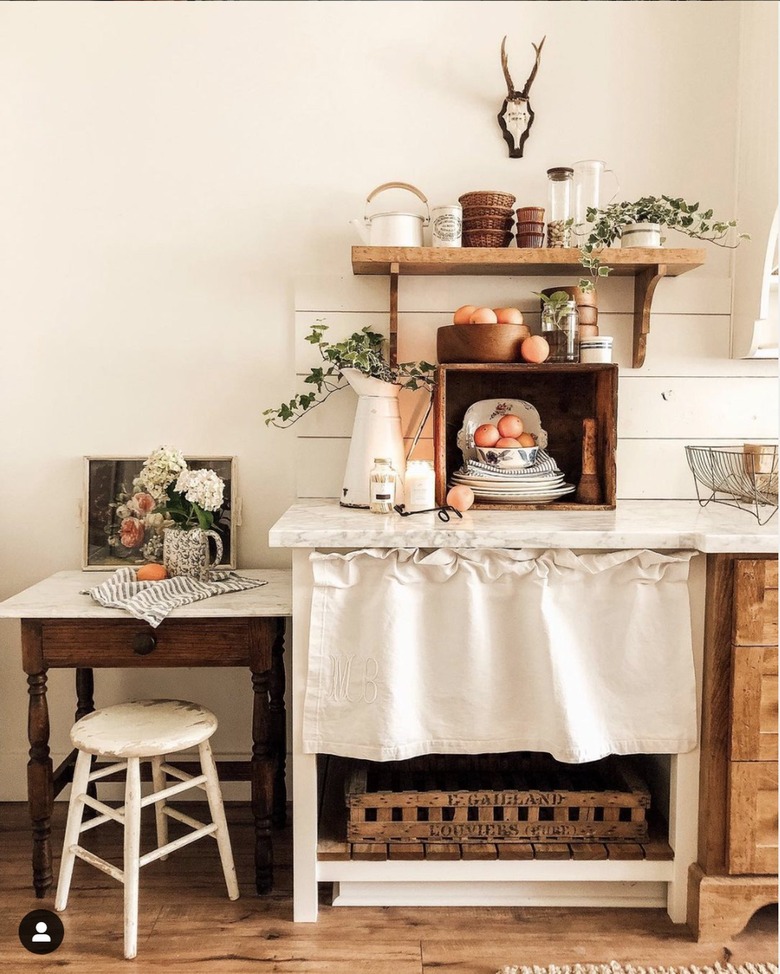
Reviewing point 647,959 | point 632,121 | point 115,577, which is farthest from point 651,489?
point 115,577

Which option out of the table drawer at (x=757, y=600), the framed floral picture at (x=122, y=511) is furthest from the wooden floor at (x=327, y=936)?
the framed floral picture at (x=122, y=511)

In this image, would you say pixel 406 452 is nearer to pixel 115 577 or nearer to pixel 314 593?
pixel 314 593

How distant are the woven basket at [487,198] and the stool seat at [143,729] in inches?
58.1

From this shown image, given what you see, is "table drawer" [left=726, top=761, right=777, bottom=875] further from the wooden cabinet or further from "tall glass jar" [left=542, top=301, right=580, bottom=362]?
"tall glass jar" [left=542, top=301, right=580, bottom=362]

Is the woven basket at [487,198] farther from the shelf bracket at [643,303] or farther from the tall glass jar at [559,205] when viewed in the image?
the shelf bracket at [643,303]

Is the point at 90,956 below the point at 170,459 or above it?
below

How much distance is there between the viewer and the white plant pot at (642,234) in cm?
216

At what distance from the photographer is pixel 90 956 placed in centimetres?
180

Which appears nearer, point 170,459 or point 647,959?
point 647,959

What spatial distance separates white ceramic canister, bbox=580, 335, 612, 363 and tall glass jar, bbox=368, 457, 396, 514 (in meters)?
0.61

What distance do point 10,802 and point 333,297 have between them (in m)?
1.81

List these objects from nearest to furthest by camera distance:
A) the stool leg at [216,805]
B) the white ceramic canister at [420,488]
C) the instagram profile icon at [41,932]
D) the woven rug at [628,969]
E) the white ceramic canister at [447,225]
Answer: the woven rug at [628,969] → the instagram profile icon at [41,932] → the stool leg at [216,805] → the white ceramic canister at [420,488] → the white ceramic canister at [447,225]

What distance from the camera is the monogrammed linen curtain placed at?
1803 mm

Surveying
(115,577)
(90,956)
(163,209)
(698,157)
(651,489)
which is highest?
(698,157)
